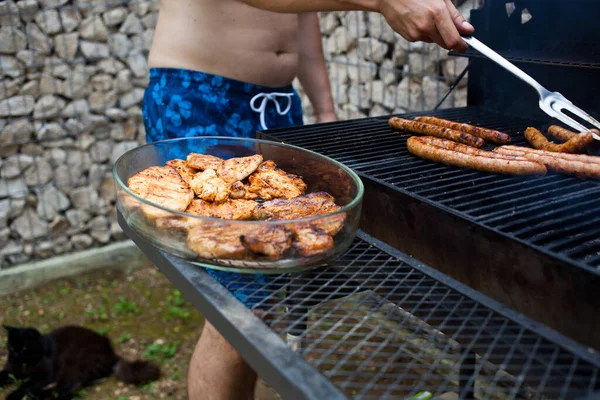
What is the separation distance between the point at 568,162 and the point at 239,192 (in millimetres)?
1095

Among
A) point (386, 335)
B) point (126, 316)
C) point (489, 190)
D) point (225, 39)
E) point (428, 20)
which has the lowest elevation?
point (126, 316)

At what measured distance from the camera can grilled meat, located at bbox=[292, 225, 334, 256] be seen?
52.5 inches

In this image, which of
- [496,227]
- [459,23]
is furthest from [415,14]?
[496,227]

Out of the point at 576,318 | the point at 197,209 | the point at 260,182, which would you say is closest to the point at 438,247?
the point at 576,318

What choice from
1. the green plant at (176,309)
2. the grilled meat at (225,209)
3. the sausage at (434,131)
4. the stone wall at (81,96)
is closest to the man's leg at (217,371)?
the grilled meat at (225,209)

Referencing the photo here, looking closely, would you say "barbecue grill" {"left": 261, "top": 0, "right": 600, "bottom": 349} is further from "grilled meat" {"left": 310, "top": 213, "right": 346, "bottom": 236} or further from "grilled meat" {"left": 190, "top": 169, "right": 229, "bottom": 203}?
"grilled meat" {"left": 190, "top": 169, "right": 229, "bottom": 203}

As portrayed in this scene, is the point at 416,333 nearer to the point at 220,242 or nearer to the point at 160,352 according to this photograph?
the point at 220,242

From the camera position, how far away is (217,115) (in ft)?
9.12

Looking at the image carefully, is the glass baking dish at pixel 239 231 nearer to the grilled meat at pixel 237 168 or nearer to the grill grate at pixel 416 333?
the grill grate at pixel 416 333

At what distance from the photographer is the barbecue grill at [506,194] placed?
1.34 meters

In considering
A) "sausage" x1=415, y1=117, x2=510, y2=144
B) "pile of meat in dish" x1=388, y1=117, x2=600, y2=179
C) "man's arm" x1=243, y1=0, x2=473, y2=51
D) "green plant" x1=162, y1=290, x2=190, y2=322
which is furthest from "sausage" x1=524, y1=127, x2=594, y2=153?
"green plant" x1=162, y1=290, x2=190, y2=322

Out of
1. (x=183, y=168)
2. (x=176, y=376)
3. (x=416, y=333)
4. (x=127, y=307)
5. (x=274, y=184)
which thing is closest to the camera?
(x=416, y=333)

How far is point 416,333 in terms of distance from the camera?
123cm

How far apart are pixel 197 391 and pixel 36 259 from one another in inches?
140
